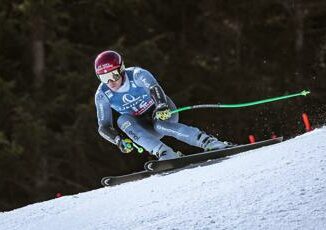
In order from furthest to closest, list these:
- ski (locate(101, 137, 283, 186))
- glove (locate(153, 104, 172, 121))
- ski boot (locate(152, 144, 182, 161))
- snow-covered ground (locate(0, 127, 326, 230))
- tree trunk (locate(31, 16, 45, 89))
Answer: tree trunk (locate(31, 16, 45, 89)) → ski boot (locate(152, 144, 182, 161)) → ski (locate(101, 137, 283, 186)) → glove (locate(153, 104, 172, 121)) → snow-covered ground (locate(0, 127, 326, 230))

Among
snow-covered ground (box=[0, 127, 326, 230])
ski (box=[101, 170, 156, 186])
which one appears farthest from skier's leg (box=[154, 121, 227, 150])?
ski (box=[101, 170, 156, 186])

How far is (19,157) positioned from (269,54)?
8.14 metres

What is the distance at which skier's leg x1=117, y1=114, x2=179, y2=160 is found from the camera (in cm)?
746

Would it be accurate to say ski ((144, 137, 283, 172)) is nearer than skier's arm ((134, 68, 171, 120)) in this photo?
No

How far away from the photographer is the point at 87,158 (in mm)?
16812

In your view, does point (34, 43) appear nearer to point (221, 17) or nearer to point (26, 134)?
point (26, 134)

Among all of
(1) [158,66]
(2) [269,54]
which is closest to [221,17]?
(2) [269,54]

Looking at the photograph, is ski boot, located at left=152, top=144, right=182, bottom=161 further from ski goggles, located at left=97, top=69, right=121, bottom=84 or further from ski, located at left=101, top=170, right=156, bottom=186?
ski goggles, located at left=97, top=69, right=121, bottom=84

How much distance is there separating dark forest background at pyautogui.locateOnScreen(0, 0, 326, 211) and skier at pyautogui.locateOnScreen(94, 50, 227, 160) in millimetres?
7603

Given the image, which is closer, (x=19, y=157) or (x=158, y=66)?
(x=19, y=157)

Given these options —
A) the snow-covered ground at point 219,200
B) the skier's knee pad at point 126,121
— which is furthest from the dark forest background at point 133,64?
the snow-covered ground at point 219,200

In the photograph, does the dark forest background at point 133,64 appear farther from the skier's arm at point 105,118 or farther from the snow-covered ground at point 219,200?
the snow-covered ground at point 219,200

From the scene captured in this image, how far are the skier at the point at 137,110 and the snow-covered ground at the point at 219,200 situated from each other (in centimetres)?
62

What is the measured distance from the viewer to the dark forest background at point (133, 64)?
15727 mm
